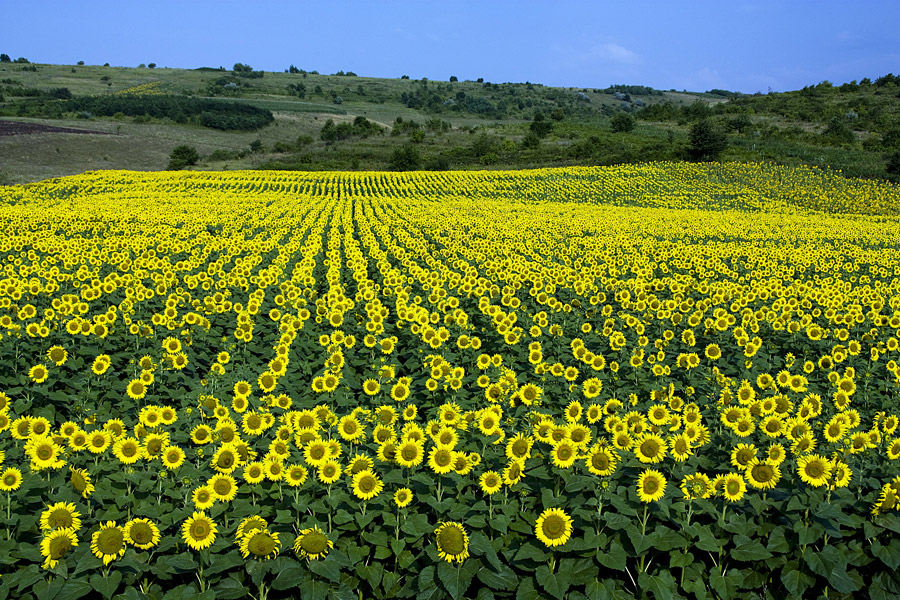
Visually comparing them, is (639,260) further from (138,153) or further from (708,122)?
(138,153)

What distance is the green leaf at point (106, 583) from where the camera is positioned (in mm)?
3426

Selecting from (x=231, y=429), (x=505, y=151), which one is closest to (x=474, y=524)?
(x=231, y=429)

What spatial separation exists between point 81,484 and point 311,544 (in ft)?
6.22

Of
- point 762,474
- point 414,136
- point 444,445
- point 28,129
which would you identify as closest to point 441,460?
point 444,445

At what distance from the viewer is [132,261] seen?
13422 mm

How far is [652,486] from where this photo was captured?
3.98 metres

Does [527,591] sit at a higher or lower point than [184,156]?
higher

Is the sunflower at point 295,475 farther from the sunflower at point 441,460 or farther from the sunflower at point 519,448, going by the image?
the sunflower at point 519,448

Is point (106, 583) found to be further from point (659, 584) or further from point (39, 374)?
point (39, 374)

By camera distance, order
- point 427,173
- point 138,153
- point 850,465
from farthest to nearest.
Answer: point 138,153, point 427,173, point 850,465

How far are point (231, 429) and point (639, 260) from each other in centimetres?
1288

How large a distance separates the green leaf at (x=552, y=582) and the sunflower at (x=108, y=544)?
9.21ft

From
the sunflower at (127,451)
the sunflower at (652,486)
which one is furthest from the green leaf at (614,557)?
the sunflower at (127,451)

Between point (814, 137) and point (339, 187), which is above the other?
point (814, 137)
